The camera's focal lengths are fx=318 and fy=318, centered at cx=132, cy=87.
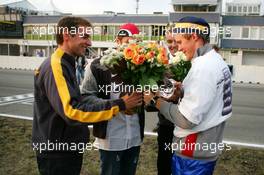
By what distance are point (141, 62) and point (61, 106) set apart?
74 centimetres

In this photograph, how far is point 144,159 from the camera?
5305 millimetres

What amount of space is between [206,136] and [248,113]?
8538 millimetres

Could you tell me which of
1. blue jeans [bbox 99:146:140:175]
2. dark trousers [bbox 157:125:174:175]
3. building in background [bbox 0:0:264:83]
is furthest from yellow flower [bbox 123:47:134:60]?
building in background [bbox 0:0:264:83]

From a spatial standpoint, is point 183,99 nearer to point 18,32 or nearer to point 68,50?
point 68,50

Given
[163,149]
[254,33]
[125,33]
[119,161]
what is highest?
[254,33]

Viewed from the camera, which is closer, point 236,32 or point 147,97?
point 147,97

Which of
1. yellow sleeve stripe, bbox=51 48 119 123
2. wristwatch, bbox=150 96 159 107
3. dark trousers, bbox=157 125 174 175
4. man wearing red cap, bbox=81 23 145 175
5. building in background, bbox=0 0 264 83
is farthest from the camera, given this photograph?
building in background, bbox=0 0 264 83

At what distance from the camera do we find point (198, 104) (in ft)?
8.41

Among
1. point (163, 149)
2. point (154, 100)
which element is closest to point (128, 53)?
point (154, 100)

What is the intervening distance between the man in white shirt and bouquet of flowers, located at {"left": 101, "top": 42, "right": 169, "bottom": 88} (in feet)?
0.57

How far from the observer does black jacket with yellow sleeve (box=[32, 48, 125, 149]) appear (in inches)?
98.3

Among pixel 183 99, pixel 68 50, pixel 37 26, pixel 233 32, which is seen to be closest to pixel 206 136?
pixel 183 99

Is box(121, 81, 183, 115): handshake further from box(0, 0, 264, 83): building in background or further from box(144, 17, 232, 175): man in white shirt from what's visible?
box(0, 0, 264, 83): building in background

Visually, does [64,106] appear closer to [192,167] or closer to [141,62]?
[141,62]
